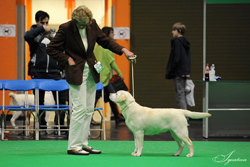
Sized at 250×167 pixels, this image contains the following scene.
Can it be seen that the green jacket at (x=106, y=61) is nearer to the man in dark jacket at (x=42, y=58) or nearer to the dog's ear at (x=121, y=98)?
the man in dark jacket at (x=42, y=58)

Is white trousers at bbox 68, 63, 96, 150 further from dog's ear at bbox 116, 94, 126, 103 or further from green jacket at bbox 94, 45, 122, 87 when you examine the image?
green jacket at bbox 94, 45, 122, 87

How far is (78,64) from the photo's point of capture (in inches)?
169

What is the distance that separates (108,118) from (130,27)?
2.11m

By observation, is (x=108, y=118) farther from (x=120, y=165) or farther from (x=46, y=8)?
(x=120, y=165)

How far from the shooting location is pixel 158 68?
945 centimetres

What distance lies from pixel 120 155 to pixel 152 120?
1.72 ft

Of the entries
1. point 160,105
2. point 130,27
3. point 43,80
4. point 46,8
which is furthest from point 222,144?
point 46,8

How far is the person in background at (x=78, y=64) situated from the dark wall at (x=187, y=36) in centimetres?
502

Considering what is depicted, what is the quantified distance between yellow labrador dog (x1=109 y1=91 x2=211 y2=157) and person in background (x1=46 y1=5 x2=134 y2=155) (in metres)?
0.34

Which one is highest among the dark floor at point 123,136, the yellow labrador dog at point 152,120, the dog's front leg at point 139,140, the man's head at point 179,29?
the man's head at point 179,29

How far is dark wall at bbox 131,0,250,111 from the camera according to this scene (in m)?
9.27

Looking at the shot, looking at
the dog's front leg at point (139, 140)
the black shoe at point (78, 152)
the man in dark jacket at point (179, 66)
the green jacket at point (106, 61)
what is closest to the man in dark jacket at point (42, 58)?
the green jacket at point (106, 61)

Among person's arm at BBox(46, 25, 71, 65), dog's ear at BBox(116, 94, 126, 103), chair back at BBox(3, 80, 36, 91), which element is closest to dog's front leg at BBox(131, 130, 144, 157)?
dog's ear at BBox(116, 94, 126, 103)

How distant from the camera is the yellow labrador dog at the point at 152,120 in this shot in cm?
414
